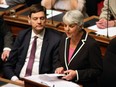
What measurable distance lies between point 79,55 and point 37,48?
609mm

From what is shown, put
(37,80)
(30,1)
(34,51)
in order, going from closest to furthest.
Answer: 1. (37,80)
2. (34,51)
3. (30,1)

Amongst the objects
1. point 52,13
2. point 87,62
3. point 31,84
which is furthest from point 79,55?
point 52,13

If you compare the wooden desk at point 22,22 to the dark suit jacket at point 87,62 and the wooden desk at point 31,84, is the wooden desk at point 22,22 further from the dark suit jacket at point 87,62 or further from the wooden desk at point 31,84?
the wooden desk at point 31,84

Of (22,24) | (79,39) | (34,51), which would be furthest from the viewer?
(22,24)

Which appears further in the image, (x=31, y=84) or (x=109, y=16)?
(x=109, y=16)

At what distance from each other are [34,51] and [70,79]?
0.69 m

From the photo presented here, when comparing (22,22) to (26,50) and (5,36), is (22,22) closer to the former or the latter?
(5,36)

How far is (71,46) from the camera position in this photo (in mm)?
3170

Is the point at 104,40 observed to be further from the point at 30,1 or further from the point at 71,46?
the point at 30,1

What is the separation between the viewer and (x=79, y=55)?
121 inches

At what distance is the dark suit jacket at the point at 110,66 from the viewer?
305 cm

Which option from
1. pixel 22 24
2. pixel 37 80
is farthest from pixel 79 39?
pixel 22 24

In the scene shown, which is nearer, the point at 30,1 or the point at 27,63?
the point at 27,63

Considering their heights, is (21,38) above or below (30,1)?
below
